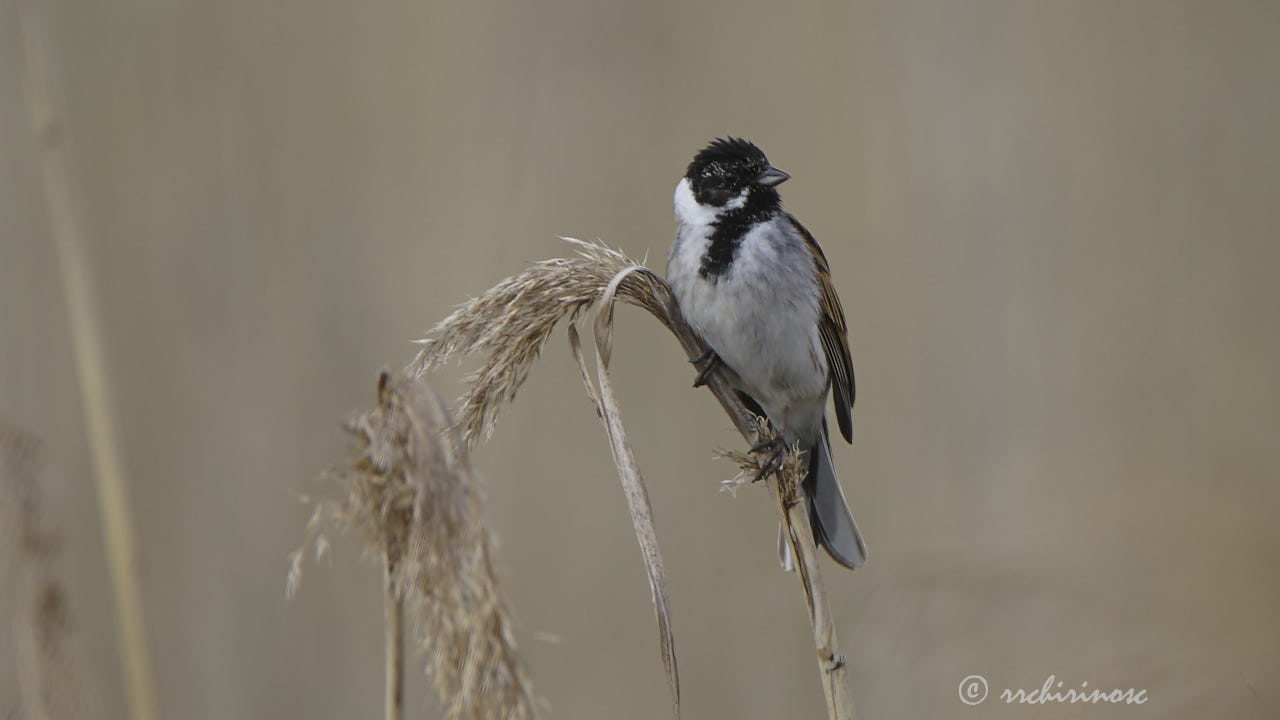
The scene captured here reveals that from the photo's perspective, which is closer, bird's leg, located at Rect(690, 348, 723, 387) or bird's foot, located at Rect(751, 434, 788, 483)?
bird's foot, located at Rect(751, 434, 788, 483)

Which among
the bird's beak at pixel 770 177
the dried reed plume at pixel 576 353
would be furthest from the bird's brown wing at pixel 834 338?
the dried reed plume at pixel 576 353

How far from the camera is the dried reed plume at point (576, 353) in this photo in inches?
56.1

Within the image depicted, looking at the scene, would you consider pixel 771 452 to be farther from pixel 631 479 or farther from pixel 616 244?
pixel 616 244

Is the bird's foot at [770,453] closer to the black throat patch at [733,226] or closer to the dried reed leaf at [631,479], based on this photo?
the dried reed leaf at [631,479]

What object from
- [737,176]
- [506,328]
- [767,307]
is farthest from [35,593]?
[737,176]

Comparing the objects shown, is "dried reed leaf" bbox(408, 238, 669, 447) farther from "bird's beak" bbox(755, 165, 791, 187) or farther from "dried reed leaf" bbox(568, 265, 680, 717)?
"bird's beak" bbox(755, 165, 791, 187)

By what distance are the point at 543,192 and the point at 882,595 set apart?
86.5 inches

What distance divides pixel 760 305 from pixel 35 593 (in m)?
1.61

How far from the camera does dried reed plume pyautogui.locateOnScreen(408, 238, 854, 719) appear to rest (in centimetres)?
142

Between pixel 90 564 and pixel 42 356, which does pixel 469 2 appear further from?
pixel 90 564

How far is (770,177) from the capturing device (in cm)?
267

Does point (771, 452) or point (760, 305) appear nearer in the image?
point (771, 452)

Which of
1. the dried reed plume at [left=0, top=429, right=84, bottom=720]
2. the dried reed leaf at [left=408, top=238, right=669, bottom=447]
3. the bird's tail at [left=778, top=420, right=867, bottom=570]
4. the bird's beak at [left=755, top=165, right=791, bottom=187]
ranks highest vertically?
the bird's beak at [left=755, top=165, right=791, bottom=187]

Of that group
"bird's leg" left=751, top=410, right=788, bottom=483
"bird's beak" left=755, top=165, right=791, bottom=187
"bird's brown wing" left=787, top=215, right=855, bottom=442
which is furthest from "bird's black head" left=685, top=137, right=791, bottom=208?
"bird's leg" left=751, top=410, right=788, bottom=483
